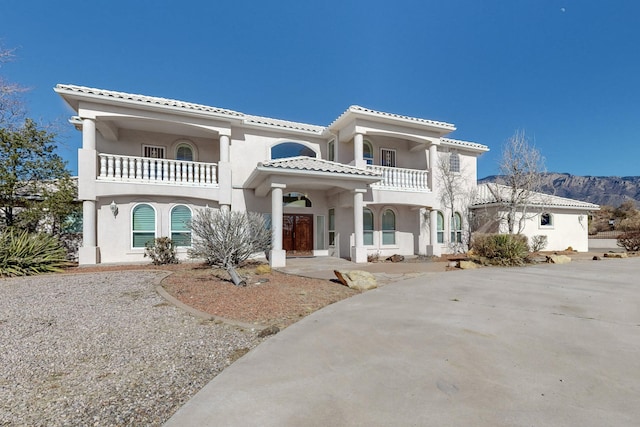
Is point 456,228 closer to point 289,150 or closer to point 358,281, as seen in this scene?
point 289,150

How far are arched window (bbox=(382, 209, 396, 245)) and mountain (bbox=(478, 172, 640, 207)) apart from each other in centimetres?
12240

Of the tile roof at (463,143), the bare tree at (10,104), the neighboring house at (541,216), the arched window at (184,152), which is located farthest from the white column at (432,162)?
the bare tree at (10,104)

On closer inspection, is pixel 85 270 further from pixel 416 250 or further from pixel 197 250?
pixel 416 250

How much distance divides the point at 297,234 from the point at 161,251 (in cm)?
631

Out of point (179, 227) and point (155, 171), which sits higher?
point (155, 171)

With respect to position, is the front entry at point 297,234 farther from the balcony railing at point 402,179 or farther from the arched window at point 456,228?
the arched window at point 456,228

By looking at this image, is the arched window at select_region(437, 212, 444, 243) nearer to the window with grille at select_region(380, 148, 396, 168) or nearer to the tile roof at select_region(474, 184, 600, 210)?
the tile roof at select_region(474, 184, 600, 210)

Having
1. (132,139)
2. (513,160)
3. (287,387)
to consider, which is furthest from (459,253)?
(132,139)

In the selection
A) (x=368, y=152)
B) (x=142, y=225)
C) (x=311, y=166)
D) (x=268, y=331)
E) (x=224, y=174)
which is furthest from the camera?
(x=368, y=152)

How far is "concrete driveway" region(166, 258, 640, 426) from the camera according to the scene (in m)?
2.56

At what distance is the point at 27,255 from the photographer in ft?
33.6

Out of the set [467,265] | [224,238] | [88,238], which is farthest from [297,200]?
[88,238]

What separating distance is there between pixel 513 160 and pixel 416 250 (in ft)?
24.2

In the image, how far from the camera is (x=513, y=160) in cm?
1698
